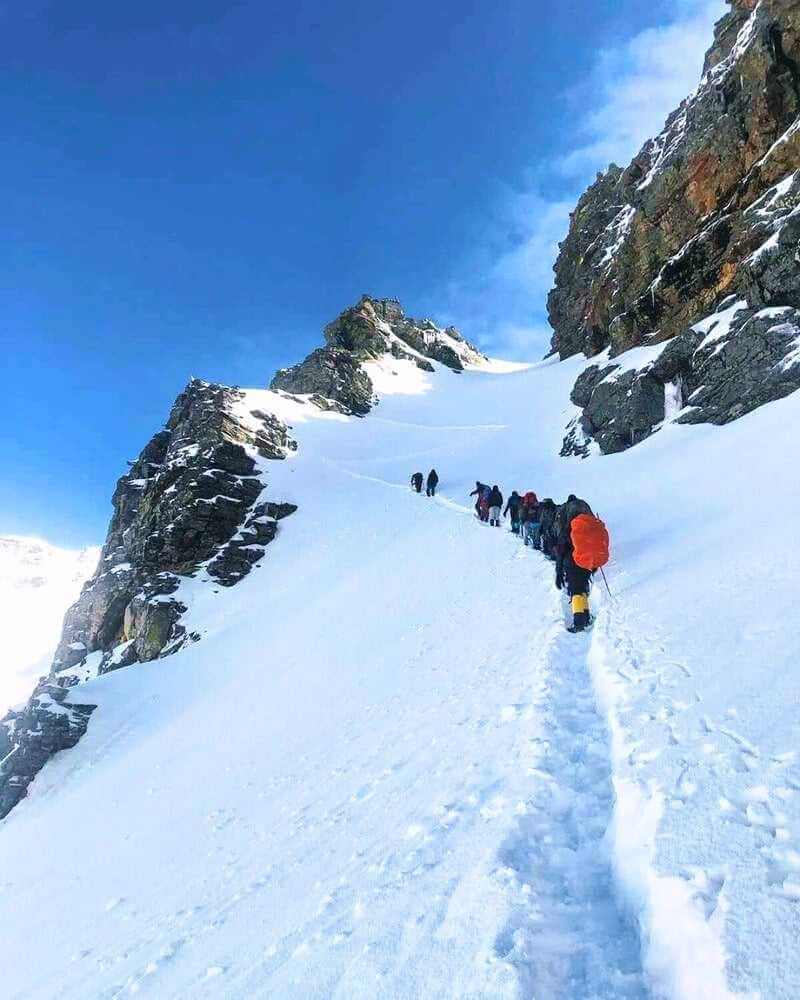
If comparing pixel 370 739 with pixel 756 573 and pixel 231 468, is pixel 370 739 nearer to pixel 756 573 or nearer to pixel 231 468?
pixel 756 573

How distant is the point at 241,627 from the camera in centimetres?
2620

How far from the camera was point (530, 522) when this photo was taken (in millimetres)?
17734

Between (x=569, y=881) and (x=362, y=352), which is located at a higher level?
(x=362, y=352)

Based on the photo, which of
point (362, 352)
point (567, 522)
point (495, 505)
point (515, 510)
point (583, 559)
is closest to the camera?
point (583, 559)

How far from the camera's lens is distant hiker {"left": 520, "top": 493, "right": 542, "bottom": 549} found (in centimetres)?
1702

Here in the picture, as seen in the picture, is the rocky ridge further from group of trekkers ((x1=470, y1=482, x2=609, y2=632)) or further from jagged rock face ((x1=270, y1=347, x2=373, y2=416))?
group of trekkers ((x1=470, y1=482, x2=609, y2=632))

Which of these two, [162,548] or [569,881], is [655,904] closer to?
[569,881]

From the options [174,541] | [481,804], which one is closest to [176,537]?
[174,541]

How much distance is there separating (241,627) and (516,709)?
21.8 m

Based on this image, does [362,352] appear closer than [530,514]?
No

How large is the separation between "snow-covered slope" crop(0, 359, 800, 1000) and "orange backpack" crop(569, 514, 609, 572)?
95 cm

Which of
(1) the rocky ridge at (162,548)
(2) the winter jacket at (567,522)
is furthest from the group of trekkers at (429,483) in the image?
(2) the winter jacket at (567,522)

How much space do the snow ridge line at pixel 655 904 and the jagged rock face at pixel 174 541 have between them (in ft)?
78.5

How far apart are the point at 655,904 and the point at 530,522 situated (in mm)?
14913
